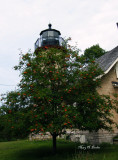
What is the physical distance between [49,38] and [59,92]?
592 inches

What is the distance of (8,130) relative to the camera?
9133 mm

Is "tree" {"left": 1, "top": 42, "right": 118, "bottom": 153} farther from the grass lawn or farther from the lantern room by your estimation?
the lantern room

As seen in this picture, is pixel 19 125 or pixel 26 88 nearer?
pixel 19 125

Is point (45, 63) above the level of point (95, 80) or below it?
above

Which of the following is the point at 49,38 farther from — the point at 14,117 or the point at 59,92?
the point at 14,117

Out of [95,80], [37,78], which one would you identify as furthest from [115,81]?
[37,78]

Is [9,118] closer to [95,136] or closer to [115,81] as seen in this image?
[95,136]

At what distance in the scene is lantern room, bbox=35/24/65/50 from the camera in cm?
2308

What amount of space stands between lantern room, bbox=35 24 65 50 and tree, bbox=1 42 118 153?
12589 mm

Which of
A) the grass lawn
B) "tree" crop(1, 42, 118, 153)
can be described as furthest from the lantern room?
the grass lawn

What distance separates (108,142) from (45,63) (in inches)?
353

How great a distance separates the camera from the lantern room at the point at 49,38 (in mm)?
23078

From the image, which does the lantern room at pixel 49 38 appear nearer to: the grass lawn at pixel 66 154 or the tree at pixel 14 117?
the tree at pixel 14 117

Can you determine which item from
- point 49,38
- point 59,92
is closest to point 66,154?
point 59,92
